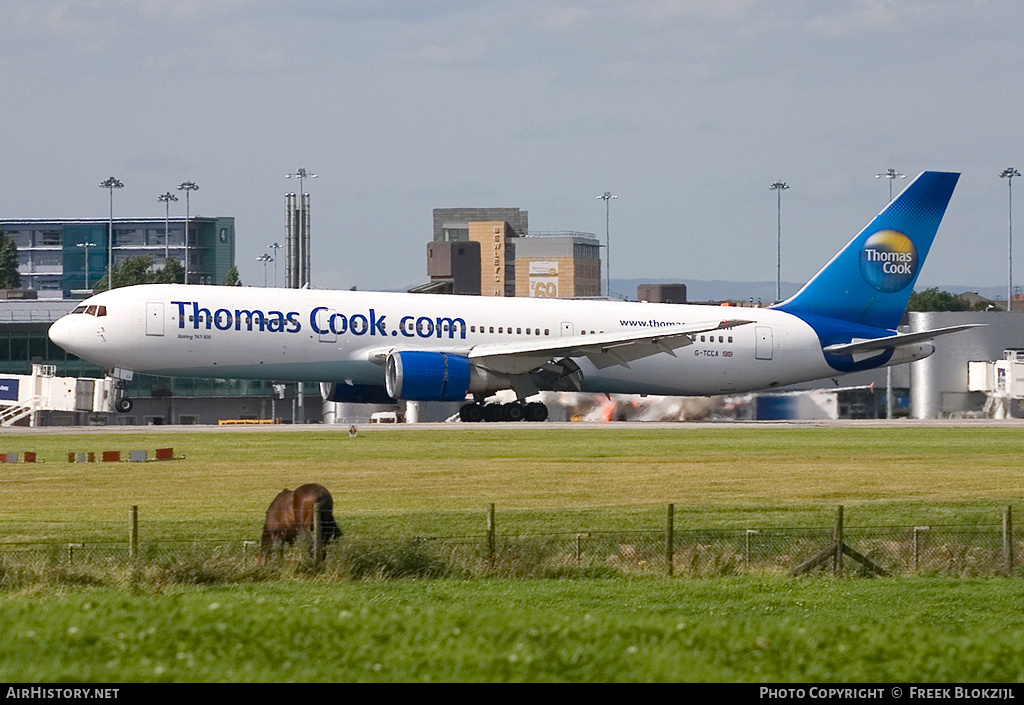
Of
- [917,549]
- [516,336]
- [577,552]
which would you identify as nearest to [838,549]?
[917,549]

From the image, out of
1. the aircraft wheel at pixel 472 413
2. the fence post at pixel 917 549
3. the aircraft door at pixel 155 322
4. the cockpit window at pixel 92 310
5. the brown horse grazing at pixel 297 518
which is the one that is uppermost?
the cockpit window at pixel 92 310

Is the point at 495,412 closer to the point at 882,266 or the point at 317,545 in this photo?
the point at 882,266

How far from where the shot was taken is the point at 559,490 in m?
33.0

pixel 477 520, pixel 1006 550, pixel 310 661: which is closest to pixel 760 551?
pixel 1006 550

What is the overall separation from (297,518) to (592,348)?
32438mm

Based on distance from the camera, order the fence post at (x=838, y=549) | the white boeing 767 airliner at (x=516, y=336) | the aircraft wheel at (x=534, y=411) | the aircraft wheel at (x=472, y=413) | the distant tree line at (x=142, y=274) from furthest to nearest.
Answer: the distant tree line at (x=142, y=274), the aircraft wheel at (x=534, y=411), the aircraft wheel at (x=472, y=413), the white boeing 767 airliner at (x=516, y=336), the fence post at (x=838, y=549)

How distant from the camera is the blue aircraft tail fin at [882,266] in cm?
6106

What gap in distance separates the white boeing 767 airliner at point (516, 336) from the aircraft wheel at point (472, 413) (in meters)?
0.05

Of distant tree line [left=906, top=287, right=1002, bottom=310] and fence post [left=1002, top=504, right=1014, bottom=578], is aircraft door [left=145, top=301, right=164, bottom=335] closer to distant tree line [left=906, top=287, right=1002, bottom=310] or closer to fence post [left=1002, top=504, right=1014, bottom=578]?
fence post [left=1002, top=504, right=1014, bottom=578]

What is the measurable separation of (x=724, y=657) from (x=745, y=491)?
20501mm

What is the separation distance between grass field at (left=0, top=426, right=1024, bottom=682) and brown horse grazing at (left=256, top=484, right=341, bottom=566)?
142cm

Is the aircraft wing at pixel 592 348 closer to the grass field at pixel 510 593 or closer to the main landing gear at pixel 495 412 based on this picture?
the main landing gear at pixel 495 412

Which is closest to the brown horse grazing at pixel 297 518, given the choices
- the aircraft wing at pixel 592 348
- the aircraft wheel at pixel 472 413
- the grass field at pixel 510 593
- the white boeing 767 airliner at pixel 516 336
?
the grass field at pixel 510 593

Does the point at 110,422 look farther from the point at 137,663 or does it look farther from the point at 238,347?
the point at 137,663
